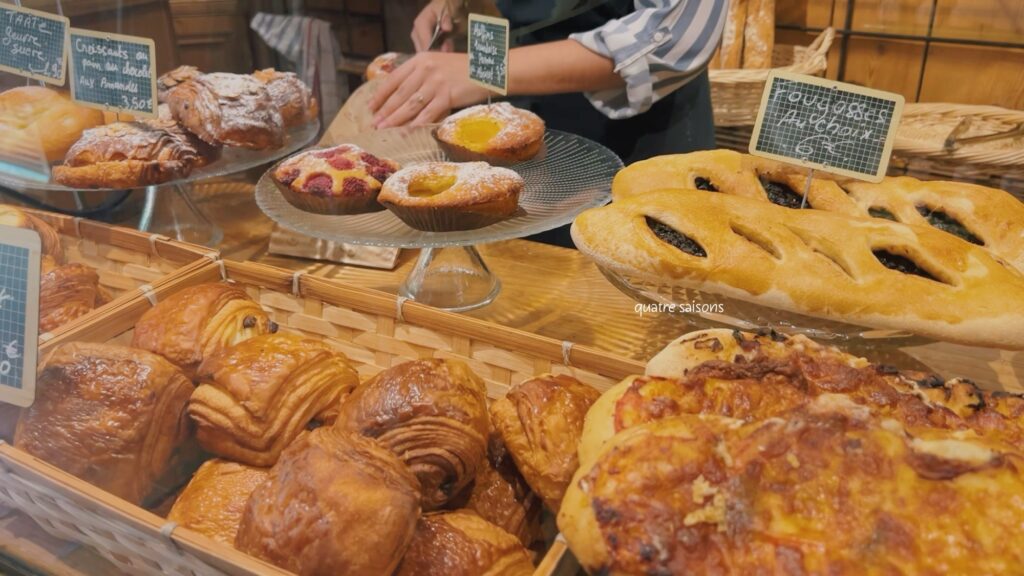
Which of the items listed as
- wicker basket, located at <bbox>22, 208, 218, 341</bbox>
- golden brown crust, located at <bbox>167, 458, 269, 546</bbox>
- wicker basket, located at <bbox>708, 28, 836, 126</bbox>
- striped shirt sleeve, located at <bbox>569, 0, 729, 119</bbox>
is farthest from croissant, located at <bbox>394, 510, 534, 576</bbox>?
wicker basket, located at <bbox>708, 28, 836, 126</bbox>

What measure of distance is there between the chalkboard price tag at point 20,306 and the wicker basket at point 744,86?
89.8 inches

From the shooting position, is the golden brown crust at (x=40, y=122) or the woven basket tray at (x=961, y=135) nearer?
the golden brown crust at (x=40, y=122)

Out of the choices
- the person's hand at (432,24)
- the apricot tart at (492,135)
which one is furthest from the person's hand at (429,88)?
the person's hand at (432,24)

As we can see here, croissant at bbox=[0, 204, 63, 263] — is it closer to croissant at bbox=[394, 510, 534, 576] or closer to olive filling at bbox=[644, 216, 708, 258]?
croissant at bbox=[394, 510, 534, 576]

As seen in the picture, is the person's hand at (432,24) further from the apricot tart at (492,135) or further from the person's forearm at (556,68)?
the apricot tart at (492,135)

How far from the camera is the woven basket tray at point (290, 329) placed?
91cm

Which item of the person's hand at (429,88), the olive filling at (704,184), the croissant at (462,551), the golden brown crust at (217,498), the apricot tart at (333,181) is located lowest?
the golden brown crust at (217,498)

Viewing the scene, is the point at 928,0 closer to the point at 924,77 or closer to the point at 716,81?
the point at 924,77

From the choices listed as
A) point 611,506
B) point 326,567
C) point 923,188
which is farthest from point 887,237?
point 326,567

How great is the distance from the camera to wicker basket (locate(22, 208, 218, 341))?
1536mm

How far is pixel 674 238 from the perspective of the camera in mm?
1301

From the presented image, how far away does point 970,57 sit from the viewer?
2.70 m

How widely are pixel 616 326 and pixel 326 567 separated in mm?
838

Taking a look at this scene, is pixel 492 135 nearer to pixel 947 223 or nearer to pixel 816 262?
pixel 816 262
